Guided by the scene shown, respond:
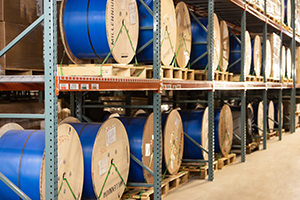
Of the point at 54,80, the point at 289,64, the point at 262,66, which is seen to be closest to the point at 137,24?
the point at 54,80

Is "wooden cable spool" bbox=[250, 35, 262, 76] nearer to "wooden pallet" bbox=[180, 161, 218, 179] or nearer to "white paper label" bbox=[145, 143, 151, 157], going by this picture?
"wooden pallet" bbox=[180, 161, 218, 179]

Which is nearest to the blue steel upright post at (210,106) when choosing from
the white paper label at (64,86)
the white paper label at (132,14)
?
the white paper label at (132,14)

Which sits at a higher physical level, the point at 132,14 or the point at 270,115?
the point at 132,14

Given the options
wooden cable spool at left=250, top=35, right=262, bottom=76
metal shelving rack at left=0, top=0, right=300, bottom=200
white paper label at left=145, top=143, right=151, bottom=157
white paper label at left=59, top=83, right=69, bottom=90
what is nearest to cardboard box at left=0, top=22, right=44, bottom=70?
metal shelving rack at left=0, top=0, right=300, bottom=200

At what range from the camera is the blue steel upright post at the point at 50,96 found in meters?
2.98

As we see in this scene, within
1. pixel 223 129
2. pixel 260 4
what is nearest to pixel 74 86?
pixel 223 129

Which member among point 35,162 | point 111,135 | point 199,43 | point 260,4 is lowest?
point 35,162

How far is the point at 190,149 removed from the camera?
7020 millimetres

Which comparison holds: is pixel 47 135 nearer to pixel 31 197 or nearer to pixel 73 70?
pixel 31 197

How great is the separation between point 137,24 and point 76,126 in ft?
5.36

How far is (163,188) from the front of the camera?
5.75 metres

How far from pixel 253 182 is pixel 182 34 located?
3.08m

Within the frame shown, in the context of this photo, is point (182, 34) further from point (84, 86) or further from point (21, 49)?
point (84, 86)

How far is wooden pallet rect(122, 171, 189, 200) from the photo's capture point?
16.2 ft
